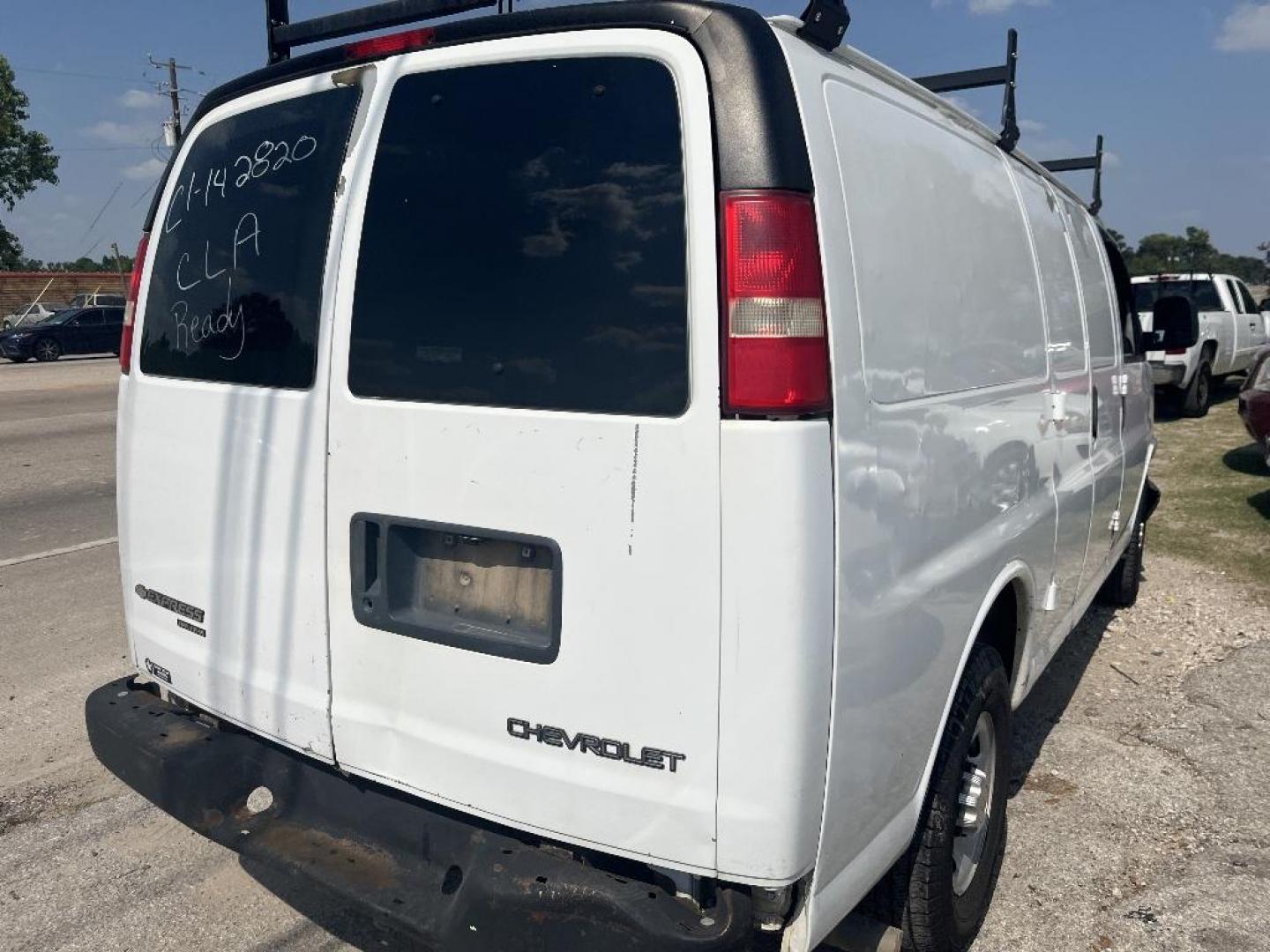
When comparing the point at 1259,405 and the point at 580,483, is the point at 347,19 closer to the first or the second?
the point at 580,483

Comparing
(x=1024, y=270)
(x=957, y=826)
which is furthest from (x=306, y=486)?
(x=1024, y=270)

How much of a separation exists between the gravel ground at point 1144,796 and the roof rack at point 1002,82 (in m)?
2.40

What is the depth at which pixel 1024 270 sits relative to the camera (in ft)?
11.0

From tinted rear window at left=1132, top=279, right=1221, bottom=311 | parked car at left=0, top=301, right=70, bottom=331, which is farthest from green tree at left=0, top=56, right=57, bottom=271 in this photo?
tinted rear window at left=1132, top=279, right=1221, bottom=311

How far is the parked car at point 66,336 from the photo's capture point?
28781 millimetres

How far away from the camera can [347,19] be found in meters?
2.80

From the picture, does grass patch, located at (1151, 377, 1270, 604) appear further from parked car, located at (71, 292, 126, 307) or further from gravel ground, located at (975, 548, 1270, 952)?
parked car, located at (71, 292, 126, 307)

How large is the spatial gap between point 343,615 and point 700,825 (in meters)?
0.96

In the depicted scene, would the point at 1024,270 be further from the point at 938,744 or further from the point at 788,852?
the point at 788,852

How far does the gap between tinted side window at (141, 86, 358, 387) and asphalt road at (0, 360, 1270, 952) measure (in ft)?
4.46

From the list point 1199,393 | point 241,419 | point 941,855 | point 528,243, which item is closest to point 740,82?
point 528,243

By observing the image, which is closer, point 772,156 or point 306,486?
point 772,156

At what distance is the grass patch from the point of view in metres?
7.70

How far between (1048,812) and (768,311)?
2.77 meters
